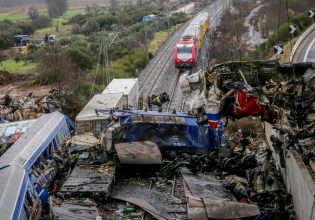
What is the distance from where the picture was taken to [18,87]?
40.8 metres

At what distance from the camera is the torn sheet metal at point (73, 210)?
13.0m

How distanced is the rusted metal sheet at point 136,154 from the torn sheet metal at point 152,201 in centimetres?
98

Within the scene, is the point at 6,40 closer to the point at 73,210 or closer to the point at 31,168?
the point at 31,168

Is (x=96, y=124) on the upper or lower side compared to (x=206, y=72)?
lower

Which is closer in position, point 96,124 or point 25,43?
point 96,124

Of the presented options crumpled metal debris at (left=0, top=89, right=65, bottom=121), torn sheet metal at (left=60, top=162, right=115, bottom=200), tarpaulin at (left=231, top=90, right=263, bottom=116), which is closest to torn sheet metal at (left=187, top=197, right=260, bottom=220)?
tarpaulin at (left=231, top=90, right=263, bottom=116)

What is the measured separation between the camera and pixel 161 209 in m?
13.7

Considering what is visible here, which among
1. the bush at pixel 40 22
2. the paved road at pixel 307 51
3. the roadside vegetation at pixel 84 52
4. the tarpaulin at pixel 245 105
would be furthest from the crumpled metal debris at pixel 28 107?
the bush at pixel 40 22

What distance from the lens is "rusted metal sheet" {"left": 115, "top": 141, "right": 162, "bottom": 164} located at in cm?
1630

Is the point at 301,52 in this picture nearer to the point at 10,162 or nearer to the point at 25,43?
the point at 10,162

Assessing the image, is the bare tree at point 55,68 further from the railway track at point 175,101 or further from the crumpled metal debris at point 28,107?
the railway track at point 175,101

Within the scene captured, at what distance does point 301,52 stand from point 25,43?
40458mm

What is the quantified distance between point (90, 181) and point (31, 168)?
7.03ft

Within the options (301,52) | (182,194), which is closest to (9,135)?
(182,194)
